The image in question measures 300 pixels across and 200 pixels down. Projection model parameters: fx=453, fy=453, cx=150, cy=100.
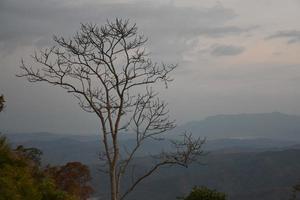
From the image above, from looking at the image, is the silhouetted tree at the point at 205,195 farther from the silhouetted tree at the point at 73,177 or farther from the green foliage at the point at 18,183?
the silhouetted tree at the point at 73,177

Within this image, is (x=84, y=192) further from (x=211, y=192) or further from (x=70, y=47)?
(x=70, y=47)

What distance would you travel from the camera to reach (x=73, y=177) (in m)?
52.7

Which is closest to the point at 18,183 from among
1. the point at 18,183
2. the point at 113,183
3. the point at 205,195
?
the point at 18,183

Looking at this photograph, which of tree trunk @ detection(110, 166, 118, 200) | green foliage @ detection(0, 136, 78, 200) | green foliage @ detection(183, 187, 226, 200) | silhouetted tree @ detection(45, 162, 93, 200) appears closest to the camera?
green foliage @ detection(0, 136, 78, 200)

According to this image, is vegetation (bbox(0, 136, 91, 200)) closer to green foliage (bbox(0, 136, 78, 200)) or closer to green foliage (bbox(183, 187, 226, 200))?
green foliage (bbox(0, 136, 78, 200))

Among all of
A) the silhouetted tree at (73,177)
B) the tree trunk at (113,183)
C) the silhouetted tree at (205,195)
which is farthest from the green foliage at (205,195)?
the silhouetted tree at (73,177)

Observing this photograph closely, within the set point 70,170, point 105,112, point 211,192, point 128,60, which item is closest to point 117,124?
point 105,112

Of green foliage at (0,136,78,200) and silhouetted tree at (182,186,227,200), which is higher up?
green foliage at (0,136,78,200)

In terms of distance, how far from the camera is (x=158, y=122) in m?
15.3

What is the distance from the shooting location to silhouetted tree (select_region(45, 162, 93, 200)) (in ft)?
166

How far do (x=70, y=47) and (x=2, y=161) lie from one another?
4170mm

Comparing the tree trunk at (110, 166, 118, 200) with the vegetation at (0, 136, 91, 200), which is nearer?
the vegetation at (0, 136, 91, 200)

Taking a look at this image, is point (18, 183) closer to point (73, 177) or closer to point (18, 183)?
point (18, 183)

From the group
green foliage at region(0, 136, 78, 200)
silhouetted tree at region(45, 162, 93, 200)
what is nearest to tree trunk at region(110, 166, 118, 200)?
green foliage at region(0, 136, 78, 200)
